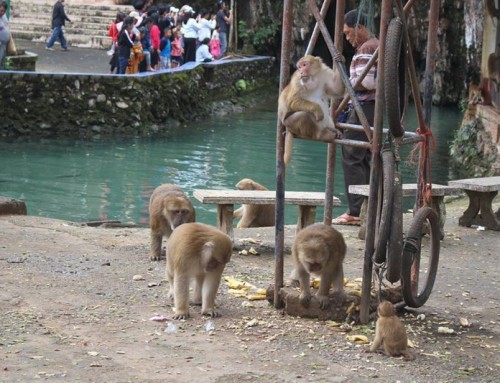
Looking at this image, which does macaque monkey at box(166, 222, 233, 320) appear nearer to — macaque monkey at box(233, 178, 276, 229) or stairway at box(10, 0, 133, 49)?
macaque monkey at box(233, 178, 276, 229)

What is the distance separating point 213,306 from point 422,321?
1551 mm

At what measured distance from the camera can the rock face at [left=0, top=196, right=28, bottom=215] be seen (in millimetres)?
12133

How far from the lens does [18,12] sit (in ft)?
118

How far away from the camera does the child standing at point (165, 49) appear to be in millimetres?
28578

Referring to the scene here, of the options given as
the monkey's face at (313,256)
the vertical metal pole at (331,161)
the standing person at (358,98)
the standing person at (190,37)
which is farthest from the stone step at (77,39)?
the monkey's face at (313,256)

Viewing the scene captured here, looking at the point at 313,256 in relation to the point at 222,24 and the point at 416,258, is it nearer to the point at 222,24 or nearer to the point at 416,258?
the point at 416,258

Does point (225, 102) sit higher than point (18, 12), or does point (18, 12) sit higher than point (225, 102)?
point (18, 12)

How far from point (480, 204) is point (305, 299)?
494 centimetres

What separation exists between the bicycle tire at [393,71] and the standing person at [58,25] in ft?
84.1

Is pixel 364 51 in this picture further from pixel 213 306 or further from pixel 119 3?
pixel 119 3

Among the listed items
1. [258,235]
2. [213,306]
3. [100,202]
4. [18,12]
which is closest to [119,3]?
[18,12]

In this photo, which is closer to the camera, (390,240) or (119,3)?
(390,240)

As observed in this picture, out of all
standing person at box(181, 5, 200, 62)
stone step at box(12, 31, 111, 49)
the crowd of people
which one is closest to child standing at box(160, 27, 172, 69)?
the crowd of people

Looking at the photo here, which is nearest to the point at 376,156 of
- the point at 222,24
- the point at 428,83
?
the point at 428,83
